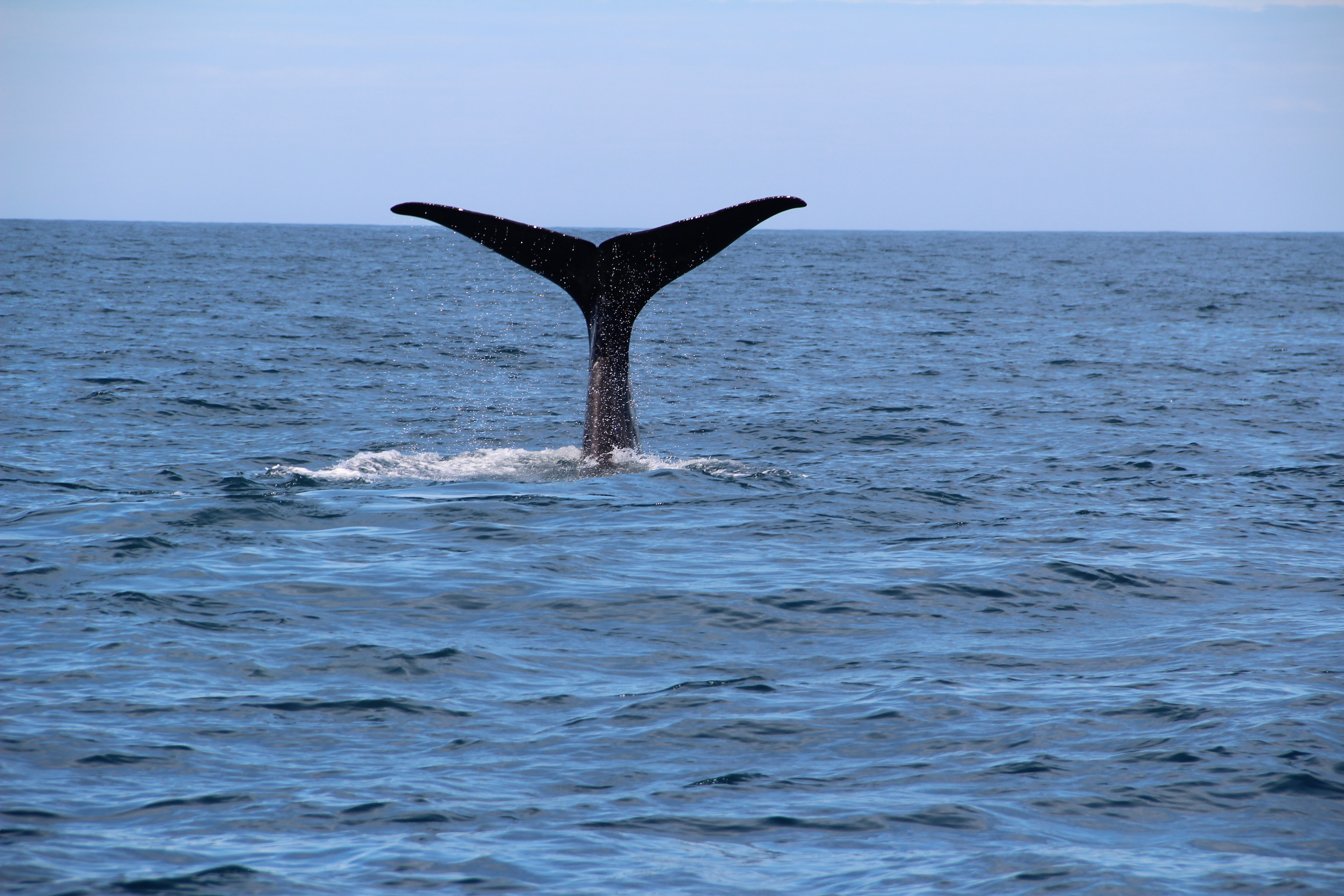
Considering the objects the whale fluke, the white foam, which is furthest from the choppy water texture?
the whale fluke

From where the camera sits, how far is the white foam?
13.0 meters

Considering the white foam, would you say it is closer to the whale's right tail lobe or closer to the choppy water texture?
the choppy water texture

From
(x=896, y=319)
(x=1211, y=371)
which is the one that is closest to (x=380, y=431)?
(x=1211, y=371)

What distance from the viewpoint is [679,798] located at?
5684 mm

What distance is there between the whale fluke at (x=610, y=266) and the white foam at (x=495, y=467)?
0.95ft

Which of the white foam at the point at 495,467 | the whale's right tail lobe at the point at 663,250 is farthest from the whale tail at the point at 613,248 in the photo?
the white foam at the point at 495,467

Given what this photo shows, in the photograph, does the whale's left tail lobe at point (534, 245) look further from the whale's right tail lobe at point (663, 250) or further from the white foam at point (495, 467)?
the white foam at point (495, 467)

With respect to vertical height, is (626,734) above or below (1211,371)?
below

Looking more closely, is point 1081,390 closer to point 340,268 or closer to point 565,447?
point 565,447

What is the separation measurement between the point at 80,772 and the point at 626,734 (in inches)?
95.3

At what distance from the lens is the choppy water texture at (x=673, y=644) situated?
17.0 ft

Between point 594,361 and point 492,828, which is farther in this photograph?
point 594,361

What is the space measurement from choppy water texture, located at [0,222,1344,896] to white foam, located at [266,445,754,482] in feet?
0.29

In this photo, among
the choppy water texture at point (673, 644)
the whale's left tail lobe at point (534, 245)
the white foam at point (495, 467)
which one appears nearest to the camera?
the choppy water texture at point (673, 644)
